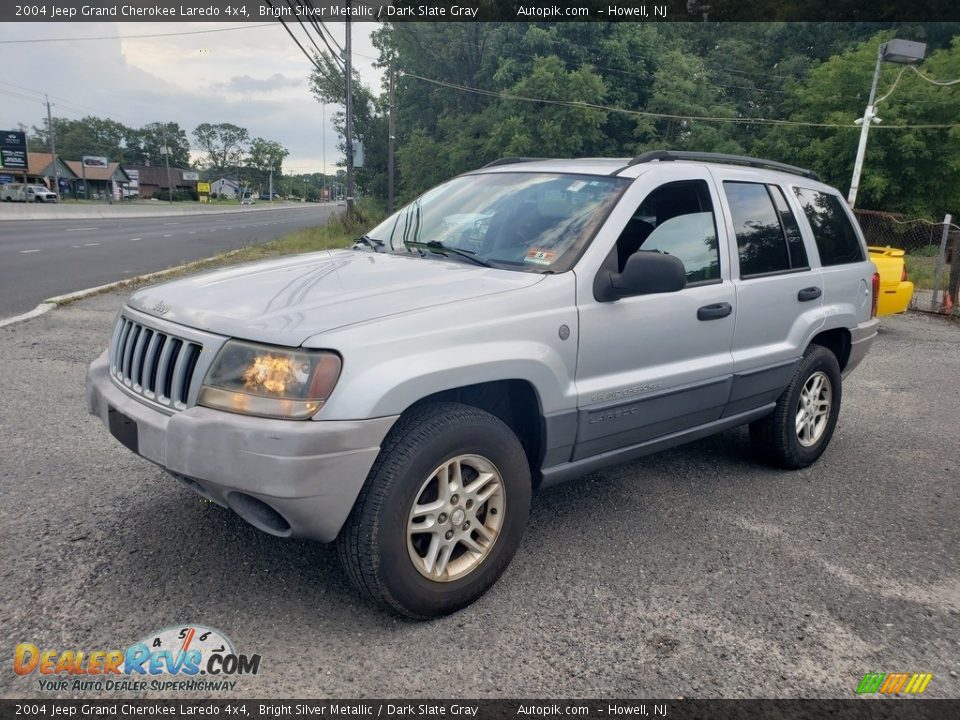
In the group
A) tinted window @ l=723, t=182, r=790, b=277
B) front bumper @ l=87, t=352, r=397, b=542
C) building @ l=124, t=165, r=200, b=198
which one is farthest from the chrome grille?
building @ l=124, t=165, r=200, b=198

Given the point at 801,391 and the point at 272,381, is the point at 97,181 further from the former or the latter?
the point at 272,381

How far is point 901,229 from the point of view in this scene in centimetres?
2192

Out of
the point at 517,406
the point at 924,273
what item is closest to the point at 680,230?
the point at 517,406

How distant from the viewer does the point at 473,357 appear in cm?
279

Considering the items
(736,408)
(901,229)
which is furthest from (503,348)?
(901,229)

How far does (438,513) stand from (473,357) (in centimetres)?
60

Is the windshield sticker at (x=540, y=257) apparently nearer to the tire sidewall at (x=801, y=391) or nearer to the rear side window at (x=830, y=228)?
the tire sidewall at (x=801, y=391)

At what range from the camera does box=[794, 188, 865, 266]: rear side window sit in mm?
4695

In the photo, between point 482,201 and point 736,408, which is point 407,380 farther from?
point 736,408

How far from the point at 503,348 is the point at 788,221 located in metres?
2.52

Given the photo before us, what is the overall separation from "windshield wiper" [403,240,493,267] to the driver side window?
66cm

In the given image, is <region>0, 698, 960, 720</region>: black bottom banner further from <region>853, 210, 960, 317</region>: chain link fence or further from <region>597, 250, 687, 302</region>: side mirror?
<region>853, 210, 960, 317</region>: chain link fence

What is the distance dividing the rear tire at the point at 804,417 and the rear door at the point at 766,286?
0.43 feet

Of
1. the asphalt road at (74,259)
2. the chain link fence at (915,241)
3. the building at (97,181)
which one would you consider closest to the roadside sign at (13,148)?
the building at (97,181)
